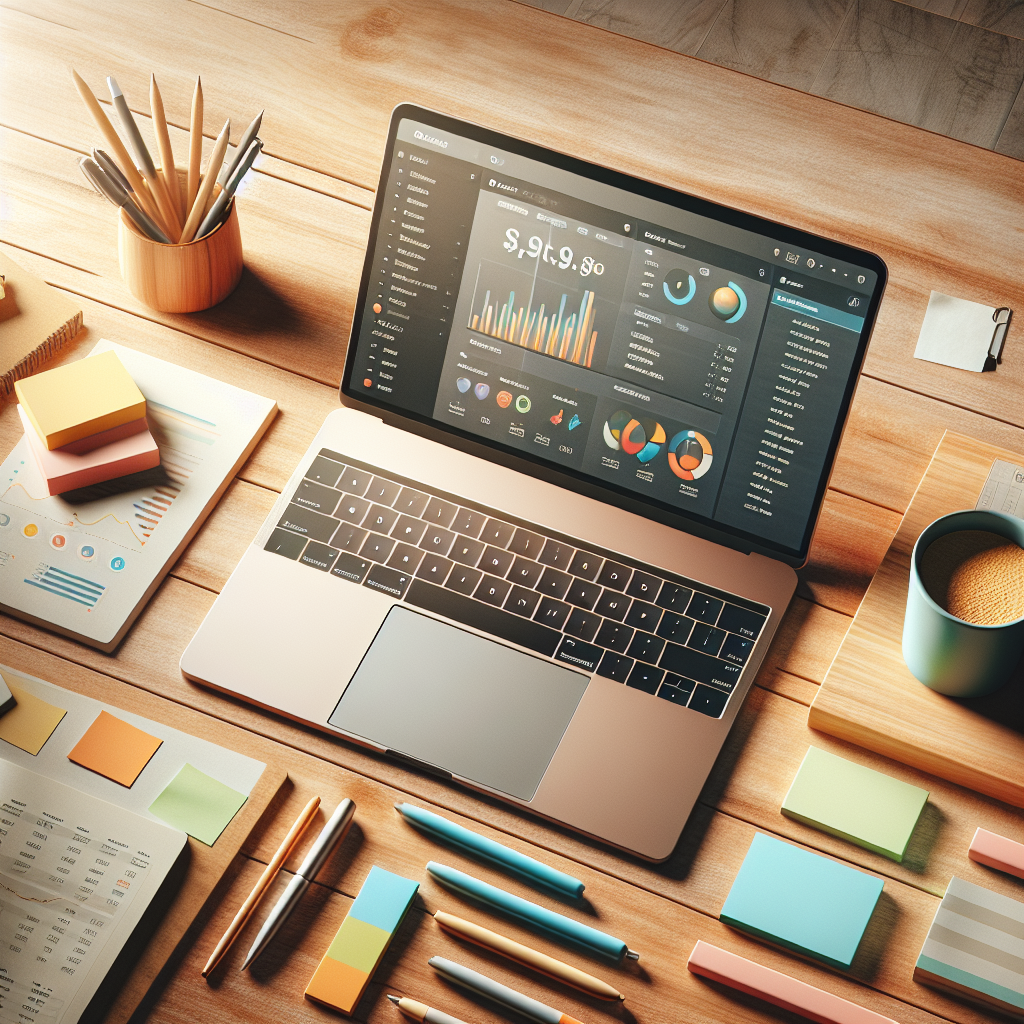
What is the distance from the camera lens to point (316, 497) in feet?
3.05

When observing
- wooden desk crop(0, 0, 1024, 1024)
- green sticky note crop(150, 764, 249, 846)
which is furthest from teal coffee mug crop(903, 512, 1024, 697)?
green sticky note crop(150, 764, 249, 846)

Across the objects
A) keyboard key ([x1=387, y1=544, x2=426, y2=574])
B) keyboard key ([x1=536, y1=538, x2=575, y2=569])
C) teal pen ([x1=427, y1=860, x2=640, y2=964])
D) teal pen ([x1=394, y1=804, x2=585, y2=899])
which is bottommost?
teal pen ([x1=427, y1=860, x2=640, y2=964])

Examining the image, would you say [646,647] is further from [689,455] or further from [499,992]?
[499,992]

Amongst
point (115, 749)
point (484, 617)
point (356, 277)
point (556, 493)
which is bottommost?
point (115, 749)

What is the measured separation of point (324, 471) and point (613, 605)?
0.90 feet

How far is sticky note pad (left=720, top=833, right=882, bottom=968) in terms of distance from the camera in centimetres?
76

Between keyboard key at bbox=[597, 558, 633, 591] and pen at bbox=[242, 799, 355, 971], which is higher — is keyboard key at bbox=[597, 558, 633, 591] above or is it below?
above

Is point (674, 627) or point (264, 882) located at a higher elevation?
point (674, 627)

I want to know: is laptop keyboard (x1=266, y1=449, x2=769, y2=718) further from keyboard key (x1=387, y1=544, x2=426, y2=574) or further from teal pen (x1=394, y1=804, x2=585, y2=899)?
teal pen (x1=394, y1=804, x2=585, y2=899)

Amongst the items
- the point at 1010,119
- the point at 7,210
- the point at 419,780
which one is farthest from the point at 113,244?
the point at 1010,119

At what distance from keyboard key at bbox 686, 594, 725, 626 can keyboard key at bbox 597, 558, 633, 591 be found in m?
0.06

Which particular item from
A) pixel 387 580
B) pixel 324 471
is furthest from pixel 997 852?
pixel 324 471

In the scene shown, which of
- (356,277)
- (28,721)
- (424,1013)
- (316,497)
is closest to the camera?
(424,1013)

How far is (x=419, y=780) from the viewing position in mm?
829
